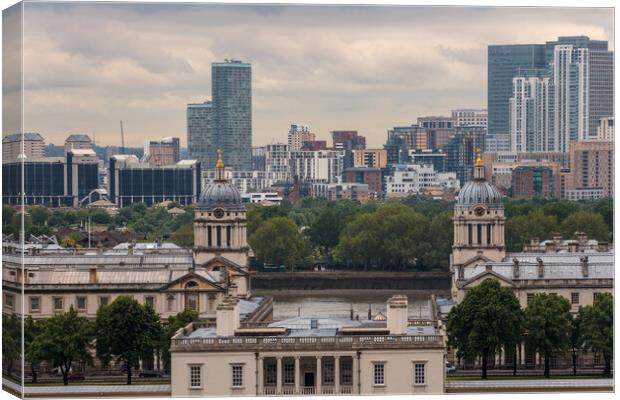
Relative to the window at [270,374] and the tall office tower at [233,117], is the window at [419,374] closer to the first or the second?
the window at [270,374]

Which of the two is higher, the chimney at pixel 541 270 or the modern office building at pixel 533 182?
the modern office building at pixel 533 182

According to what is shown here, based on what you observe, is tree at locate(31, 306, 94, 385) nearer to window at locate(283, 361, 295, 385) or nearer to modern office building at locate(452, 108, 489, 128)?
window at locate(283, 361, 295, 385)

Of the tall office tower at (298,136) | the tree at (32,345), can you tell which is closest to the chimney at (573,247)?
the tree at (32,345)

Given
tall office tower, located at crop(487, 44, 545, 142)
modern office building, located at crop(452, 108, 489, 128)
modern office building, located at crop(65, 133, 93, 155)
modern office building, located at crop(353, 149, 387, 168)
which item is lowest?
modern office building, located at crop(353, 149, 387, 168)

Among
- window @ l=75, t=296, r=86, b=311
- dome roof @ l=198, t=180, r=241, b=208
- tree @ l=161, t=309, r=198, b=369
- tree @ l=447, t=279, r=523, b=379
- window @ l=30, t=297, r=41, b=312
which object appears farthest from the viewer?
dome roof @ l=198, t=180, r=241, b=208

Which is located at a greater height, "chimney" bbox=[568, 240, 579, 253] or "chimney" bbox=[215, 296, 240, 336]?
"chimney" bbox=[568, 240, 579, 253]

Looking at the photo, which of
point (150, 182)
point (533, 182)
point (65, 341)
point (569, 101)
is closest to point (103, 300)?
point (65, 341)

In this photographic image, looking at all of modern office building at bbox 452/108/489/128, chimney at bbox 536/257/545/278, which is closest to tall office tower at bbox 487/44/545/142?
modern office building at bbox 452/108/489/128
